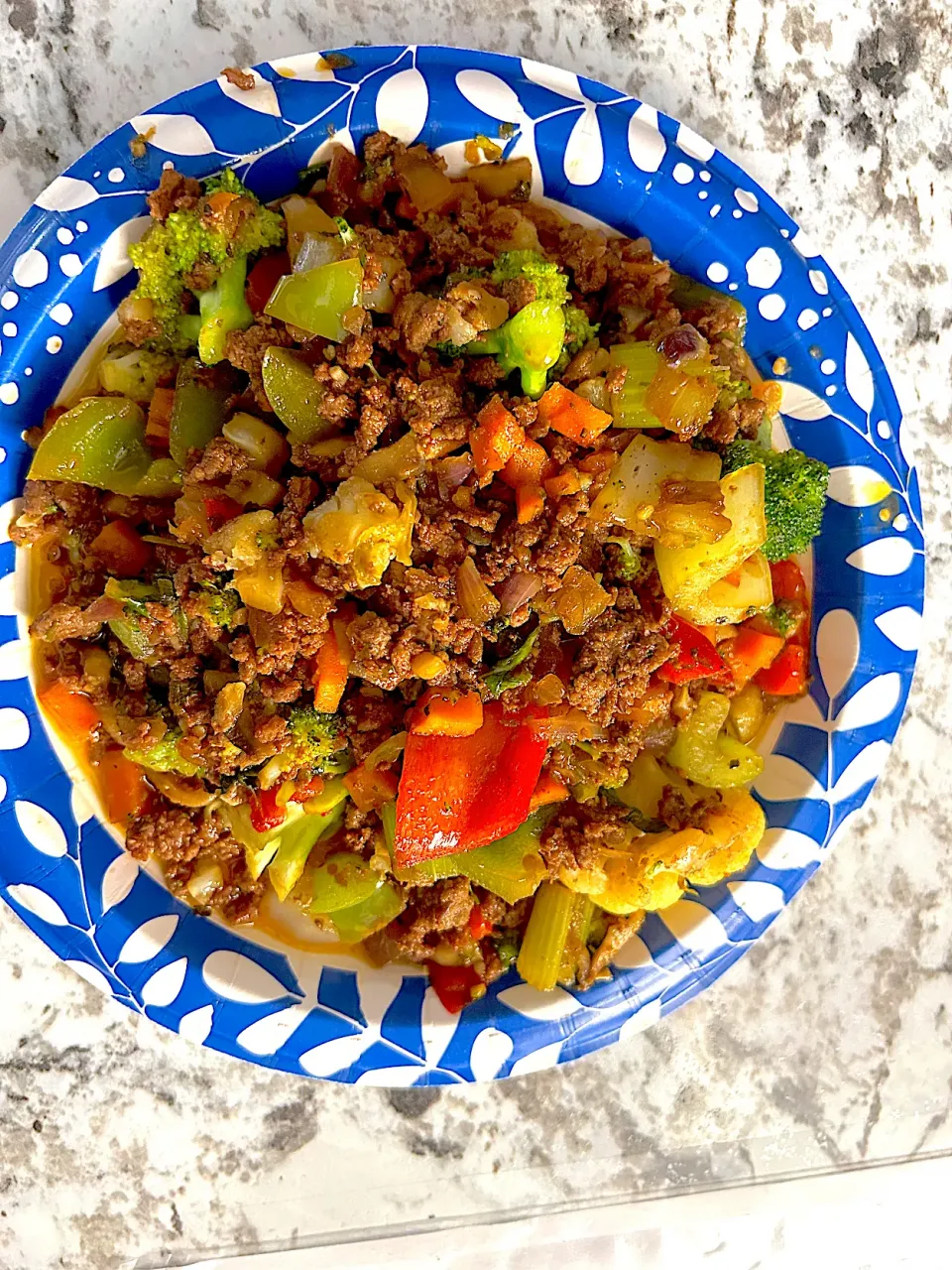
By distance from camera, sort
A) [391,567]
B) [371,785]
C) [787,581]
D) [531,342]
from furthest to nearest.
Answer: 1. [787,581]
2. [371,785]
3. [391,567]
4. [531,342]

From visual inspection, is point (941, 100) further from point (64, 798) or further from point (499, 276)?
point (64, 798)

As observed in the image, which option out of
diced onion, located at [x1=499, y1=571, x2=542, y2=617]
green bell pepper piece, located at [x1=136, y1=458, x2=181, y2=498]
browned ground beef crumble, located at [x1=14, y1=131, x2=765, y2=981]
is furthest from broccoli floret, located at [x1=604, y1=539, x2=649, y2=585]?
green bell pepper piece, located at [x1=136, y1=458, x2=181, y2=498]

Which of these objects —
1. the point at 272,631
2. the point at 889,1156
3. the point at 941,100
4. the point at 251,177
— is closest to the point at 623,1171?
the point at 889,1156

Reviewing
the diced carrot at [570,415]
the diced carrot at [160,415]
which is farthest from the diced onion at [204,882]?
the diced carrot at [570,415]

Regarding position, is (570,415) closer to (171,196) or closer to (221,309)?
(221,309)

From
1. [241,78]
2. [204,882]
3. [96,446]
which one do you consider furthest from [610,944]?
[241,78]

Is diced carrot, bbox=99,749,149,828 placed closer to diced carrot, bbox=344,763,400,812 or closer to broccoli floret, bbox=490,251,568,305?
diced carrot, bbox=344,763,400,812

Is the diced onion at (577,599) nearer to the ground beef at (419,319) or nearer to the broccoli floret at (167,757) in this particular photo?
the ground beef at (419,319)

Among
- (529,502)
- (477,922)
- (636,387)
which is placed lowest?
(477,922)

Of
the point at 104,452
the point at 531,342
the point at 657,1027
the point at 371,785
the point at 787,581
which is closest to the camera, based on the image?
the point at 531,342
